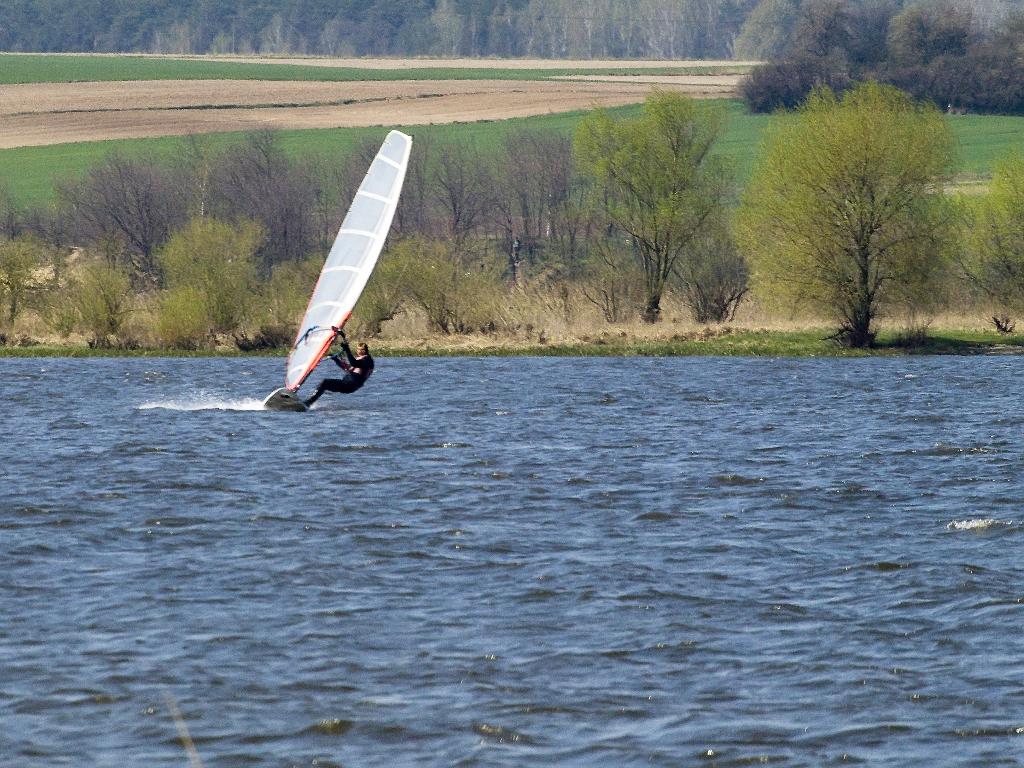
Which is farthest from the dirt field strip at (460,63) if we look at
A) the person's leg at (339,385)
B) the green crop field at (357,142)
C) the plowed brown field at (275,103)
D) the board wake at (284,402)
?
the person's leg at (339,385)

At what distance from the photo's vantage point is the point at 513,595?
15945 millimetres

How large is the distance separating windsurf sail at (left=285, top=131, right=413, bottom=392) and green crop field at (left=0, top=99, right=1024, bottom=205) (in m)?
57.5

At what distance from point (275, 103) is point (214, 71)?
2154cm

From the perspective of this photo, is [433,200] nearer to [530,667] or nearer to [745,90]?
[745,90]

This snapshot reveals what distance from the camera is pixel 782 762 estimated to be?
11281mm

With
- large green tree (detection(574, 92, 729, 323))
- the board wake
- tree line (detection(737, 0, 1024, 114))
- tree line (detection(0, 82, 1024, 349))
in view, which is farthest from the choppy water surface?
tree line (detection(737, 0, 1024, 114))

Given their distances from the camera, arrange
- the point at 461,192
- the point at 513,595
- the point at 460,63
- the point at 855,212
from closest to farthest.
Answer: the point at 513,595 < the point at 855,212 < the point at 461,192 < the point at 460,63

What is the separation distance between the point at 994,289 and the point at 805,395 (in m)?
21.8

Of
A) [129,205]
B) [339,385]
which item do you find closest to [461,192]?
[129,205]

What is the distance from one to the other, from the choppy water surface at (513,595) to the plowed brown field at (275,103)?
77.1 m

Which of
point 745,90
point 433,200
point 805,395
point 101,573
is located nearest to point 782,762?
point 101,573

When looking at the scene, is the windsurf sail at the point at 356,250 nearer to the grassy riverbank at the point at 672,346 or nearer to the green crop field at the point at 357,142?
the grassy riverbank at the point at 672,346

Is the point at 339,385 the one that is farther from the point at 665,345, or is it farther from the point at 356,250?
the point at 665,345

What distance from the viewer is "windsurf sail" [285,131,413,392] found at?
3150 cm
